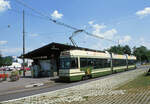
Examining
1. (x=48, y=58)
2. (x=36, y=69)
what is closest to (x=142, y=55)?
(x=48, y=58)

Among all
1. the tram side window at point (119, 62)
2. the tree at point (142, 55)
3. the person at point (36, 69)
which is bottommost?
the person at point (36, 69)

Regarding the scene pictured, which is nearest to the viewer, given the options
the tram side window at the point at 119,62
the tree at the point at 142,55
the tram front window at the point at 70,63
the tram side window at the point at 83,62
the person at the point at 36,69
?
the tram front window at the point at 70,63

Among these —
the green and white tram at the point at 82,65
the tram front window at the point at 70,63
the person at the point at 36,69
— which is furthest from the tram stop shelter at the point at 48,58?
the tram front window at the point at 70,63

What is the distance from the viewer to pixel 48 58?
78.3 ft

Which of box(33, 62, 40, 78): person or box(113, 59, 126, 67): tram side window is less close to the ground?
box(113, 59, 126, 67): tram side window

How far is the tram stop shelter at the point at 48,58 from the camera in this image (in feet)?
73.0

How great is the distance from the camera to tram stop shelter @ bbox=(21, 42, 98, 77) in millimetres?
22266

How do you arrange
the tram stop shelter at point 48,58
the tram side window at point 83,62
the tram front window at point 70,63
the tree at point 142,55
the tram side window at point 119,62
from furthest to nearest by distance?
the tree at point 142,55, the tram side window at point 119,62, the tram stop shelter at point 48,58, the tram side window at point 83,62, the tram front window at point 70,63

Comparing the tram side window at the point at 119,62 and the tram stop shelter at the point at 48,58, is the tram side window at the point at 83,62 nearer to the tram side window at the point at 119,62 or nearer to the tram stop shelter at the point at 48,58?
the tram stop shelter at the point at 48,58

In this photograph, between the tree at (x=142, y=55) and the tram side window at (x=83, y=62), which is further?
the tree at (x=142, y=55)

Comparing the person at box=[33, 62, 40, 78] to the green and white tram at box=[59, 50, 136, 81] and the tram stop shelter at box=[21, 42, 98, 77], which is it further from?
the green and white tram at box=[59, 50, 136, 81]

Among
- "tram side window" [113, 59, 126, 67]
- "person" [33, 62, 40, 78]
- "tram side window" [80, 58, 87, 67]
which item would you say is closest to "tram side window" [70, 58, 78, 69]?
"tram side window" [80, 58, 87, 67]

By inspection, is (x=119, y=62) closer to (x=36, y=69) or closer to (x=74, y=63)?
(x=36, y=69)

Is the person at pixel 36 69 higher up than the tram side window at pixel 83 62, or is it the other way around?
the tram side window at pixel 83 62
